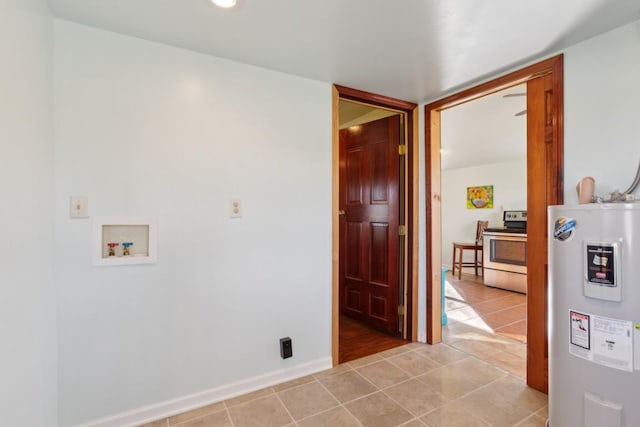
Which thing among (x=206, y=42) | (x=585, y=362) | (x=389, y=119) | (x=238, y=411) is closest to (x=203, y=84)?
(x=206, y=42)

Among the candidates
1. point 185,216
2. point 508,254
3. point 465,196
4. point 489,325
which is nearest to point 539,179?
point 489,325

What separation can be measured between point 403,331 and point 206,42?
2825mm

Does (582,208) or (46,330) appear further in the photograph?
(46,330)

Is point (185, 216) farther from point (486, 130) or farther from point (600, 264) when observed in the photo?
point (486, 130)

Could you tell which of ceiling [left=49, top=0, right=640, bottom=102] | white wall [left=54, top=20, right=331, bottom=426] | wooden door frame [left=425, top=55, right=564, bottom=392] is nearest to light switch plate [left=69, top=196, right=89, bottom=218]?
white wall [left=54, top=20, right=331, bottom=426]

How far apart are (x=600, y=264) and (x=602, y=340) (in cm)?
31

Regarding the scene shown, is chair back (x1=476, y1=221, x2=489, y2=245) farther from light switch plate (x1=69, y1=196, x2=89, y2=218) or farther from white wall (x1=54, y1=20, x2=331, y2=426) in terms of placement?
light switch plate (x1=69, y1=196, x2=89, y2=218)

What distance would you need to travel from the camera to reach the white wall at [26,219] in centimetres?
105

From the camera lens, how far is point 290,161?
2.20 metres

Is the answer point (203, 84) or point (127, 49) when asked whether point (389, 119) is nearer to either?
point (203, 84)

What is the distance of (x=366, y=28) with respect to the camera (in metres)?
1.64

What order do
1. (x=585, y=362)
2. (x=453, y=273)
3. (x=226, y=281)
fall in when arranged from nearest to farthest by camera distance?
1. (x=585, y=362)
2. (x=226, y=281)
3. (x=453, y=273)

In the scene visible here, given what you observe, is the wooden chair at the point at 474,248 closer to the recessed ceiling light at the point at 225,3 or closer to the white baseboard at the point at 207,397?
the white baseboard at the point at 207,397

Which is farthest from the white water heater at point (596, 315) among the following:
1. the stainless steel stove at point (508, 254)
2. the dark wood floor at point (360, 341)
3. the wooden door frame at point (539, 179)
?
the stainless steel stove at point (508, 254)
